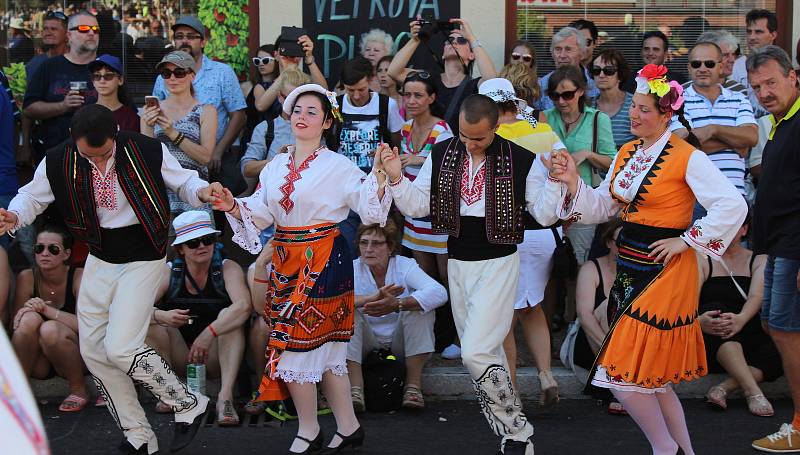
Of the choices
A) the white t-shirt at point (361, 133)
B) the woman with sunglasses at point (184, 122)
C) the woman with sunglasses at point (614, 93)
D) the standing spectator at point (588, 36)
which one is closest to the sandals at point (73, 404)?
the woman with sunglasses at point (184, 122)

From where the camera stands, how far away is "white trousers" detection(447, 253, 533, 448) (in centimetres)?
581

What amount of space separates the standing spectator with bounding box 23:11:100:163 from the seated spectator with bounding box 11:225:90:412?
3.92 feet

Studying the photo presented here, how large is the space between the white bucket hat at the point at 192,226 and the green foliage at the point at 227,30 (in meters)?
2.76

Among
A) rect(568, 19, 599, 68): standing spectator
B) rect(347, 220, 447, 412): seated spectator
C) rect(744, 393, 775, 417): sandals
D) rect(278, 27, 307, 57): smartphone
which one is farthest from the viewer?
rect(568, 19, 599, 68): standing spectator

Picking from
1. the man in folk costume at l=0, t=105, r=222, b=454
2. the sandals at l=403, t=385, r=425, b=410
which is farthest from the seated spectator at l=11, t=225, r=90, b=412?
the sandals at l=403, t=385, r=425, b=410

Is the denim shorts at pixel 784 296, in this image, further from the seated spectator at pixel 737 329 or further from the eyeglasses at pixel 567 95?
the eyeglasses at pixel 567 95

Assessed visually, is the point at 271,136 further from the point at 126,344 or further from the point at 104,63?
the point at 126,344

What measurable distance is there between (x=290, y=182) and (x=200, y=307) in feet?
5.05

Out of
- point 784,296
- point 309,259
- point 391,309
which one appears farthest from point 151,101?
point 784,296

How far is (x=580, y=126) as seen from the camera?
25.2 feet

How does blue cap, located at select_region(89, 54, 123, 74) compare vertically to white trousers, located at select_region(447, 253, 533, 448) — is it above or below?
above

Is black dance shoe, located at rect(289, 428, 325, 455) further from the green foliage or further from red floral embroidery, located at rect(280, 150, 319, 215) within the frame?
the green foliage

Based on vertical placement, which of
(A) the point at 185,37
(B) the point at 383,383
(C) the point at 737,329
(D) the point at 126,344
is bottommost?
(B) the point at 383,383

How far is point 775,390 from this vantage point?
745 centimetres
